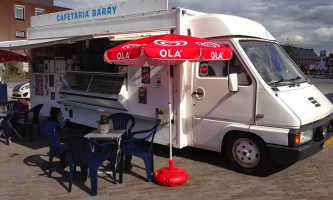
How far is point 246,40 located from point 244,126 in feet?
4.70

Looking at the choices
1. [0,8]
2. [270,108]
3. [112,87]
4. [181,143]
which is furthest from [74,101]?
[0,8]

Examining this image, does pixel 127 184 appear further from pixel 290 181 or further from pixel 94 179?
pixel 290 181

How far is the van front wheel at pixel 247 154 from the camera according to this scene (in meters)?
4.86

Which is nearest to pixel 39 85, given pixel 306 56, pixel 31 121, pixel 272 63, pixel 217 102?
pixel 31 121

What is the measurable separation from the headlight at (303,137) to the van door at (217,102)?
2.27 feet

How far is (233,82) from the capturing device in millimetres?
4754

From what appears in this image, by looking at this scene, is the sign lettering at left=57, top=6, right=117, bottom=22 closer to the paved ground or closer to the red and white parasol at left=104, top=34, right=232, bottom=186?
the red and white parasol at left=104, top=34, right=232, bottom=186

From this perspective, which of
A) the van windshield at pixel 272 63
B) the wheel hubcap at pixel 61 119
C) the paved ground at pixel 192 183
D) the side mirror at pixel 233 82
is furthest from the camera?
the wheel hubcap at pixel 61 119

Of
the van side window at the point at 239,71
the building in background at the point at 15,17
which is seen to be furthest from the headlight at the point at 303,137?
the building in background at the point at 15,17

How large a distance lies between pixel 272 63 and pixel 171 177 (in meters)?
2.49

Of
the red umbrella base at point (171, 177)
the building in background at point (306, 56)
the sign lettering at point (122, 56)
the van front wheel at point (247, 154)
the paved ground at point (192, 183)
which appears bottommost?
the paved ground at point (192, 183)

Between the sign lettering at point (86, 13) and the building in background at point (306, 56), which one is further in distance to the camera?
the building in background at point (306, 56)

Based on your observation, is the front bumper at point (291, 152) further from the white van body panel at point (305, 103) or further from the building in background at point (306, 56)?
the building in background at point (306, 56)

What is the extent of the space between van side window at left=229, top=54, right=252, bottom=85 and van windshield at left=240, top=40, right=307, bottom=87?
0.62 ft
